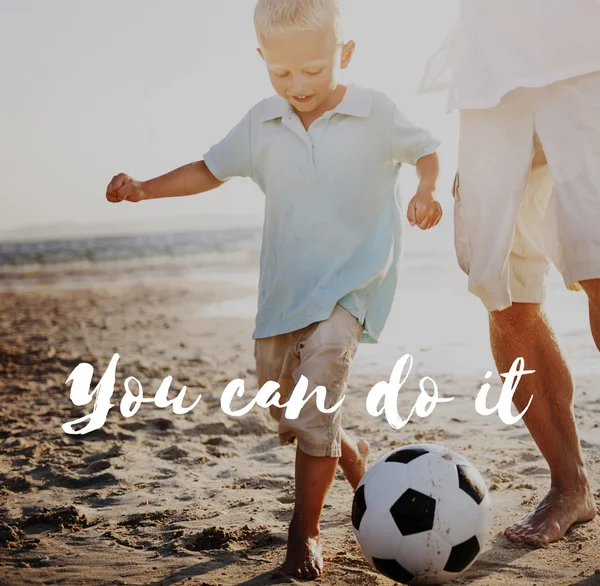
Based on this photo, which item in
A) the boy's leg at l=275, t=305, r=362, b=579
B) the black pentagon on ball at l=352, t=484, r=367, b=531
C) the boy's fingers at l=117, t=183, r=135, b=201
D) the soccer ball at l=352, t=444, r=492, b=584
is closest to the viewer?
the soccer ball at l=352, t=444, r=492, b=584

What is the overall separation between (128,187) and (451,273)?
11337 mm

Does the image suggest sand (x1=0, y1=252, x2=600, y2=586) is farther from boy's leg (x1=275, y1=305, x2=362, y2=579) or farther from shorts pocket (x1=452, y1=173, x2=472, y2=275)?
shorts pocket (x1=452, y1=173, x2=472, y2=275)

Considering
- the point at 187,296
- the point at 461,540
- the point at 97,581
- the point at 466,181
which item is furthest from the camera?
the point at 187,296

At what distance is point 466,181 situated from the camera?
10.5 ft

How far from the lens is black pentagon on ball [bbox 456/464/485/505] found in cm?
278

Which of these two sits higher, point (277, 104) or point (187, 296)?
point (277, 104)

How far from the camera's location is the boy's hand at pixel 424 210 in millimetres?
3024

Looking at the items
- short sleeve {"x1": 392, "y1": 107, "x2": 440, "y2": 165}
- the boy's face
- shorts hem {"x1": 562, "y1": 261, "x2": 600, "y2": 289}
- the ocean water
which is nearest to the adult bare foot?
shorts hem {"x1": 562, "y1": 261, "x2": 600, "y2": 289}

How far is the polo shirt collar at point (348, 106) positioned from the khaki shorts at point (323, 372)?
2.37 ft

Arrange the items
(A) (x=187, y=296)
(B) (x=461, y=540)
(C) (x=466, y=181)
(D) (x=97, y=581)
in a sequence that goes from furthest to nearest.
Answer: (A) (x=187, y=296) → (C) (x=466, y=181) → (D) (x=97, y=581) → (B) (x=461, y=540)

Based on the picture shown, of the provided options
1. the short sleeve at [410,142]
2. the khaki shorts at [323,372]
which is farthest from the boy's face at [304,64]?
the khaki shorts at [323,372]

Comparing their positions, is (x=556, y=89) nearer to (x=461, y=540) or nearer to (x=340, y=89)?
(x=340, y=89)

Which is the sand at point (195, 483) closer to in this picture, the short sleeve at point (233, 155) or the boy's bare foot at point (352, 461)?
the boy's bare foot at point (352, 461)

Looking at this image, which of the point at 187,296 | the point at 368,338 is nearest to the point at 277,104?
the point at 368,338
